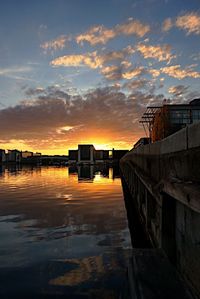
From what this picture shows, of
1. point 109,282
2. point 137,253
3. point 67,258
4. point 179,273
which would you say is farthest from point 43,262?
point 179,273

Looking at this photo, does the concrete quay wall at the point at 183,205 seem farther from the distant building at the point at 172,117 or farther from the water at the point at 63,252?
the distant building at the point at 172,117

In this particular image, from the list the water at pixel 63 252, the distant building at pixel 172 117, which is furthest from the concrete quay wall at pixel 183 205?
the distant building at pixel 172 117

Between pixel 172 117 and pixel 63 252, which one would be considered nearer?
pixel 63 252

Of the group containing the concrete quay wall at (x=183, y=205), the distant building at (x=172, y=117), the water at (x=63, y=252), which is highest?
the distant building at (x=172, y=117)

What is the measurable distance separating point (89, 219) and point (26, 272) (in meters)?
9.02

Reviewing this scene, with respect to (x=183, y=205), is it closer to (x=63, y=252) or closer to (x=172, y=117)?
(x=63, y=252)

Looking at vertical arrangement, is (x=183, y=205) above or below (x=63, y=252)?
→ above

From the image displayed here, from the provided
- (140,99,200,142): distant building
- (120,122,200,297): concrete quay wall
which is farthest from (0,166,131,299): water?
(140,99,200,142): distant building

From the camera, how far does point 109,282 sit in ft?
26.4

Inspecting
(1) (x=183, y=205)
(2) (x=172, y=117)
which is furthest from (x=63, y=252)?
(2) (x=172, y=117)

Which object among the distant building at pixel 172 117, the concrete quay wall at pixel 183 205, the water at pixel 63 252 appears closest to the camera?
the concrete quay wall at pixel 183 205

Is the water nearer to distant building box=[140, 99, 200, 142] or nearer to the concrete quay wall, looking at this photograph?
the concrete quay wall

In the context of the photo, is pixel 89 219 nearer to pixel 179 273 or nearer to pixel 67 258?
pixel 67 258

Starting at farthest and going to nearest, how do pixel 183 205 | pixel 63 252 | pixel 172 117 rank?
1. pixel 172 117
2. pixel 63 252
3. pixel 183 205
